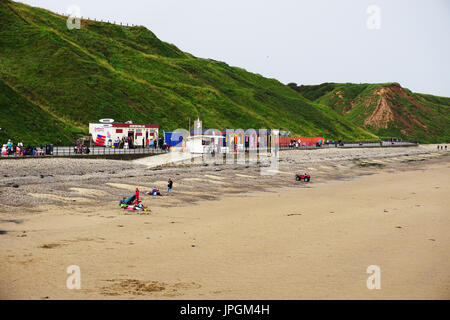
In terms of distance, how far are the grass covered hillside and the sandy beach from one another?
1480 inches

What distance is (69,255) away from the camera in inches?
559

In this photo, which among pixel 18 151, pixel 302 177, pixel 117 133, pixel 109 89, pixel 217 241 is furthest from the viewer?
pixel 109 89

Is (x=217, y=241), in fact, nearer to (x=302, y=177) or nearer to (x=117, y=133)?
(x=302, y=177)

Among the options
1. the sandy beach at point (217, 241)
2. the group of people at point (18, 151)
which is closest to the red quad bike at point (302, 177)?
the sandy beach at point (217, 241)

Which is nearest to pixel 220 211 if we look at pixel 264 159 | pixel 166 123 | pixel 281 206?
pixel 281 206

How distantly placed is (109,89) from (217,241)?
294 feet

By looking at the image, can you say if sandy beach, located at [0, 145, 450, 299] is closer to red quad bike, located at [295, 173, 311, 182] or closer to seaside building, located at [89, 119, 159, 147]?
red quad bike, located at [295, 173, 311, 182]

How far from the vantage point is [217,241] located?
16.9 metres

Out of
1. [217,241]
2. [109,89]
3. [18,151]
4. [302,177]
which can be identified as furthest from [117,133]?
[217,241]

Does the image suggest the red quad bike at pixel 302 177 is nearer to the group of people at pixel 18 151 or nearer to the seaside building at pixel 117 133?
the seaside building at pixel 117 133

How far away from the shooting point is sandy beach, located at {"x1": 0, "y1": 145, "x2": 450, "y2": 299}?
38.3ft

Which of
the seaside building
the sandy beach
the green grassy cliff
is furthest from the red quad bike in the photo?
the green grassy cliff

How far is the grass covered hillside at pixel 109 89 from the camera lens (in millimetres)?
76081

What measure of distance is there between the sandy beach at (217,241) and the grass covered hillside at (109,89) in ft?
123
